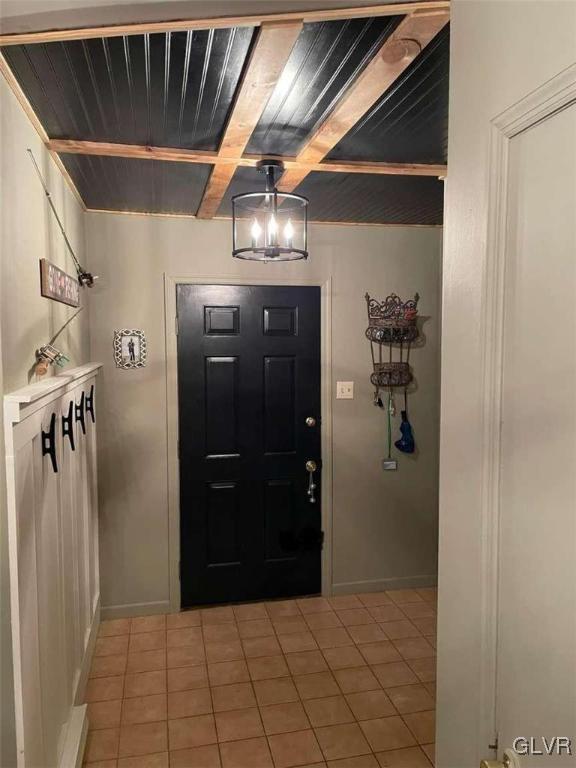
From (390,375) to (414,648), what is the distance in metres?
1.61

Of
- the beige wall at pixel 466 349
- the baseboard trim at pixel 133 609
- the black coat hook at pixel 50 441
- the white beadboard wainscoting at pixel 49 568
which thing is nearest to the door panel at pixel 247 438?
the baseboard trim at pixel 133 609

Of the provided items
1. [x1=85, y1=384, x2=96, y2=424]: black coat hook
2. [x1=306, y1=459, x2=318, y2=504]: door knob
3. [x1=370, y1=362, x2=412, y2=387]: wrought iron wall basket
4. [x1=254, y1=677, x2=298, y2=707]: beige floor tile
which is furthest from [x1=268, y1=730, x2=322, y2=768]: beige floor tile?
[x1=370, y1=362, x2=412, y2=387]: wrought iron wall basket

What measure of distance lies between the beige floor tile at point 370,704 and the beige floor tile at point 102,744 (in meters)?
1.04

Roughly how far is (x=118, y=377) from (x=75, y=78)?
192cm

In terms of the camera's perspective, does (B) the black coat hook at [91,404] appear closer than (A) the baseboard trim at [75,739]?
No

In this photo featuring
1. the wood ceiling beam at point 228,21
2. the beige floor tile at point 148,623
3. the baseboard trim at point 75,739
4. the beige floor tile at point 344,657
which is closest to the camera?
the wood ceiling beam at point 228,21

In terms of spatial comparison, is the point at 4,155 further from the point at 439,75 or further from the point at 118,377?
the point at 118,377

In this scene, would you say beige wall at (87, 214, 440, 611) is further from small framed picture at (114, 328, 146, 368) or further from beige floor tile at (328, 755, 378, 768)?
beige floor tile at (328, 755, 378, 768)

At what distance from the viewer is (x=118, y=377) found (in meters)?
3.23

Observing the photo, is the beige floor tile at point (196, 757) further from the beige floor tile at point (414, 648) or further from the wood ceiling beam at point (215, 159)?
the wood ceiling beam at point (215, 159)

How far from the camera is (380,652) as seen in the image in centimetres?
297

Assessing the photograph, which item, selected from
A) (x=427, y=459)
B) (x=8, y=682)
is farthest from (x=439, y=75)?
(x=427, y=459)

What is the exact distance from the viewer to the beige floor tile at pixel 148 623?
126 inches

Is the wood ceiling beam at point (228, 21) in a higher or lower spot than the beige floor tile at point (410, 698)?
higher
